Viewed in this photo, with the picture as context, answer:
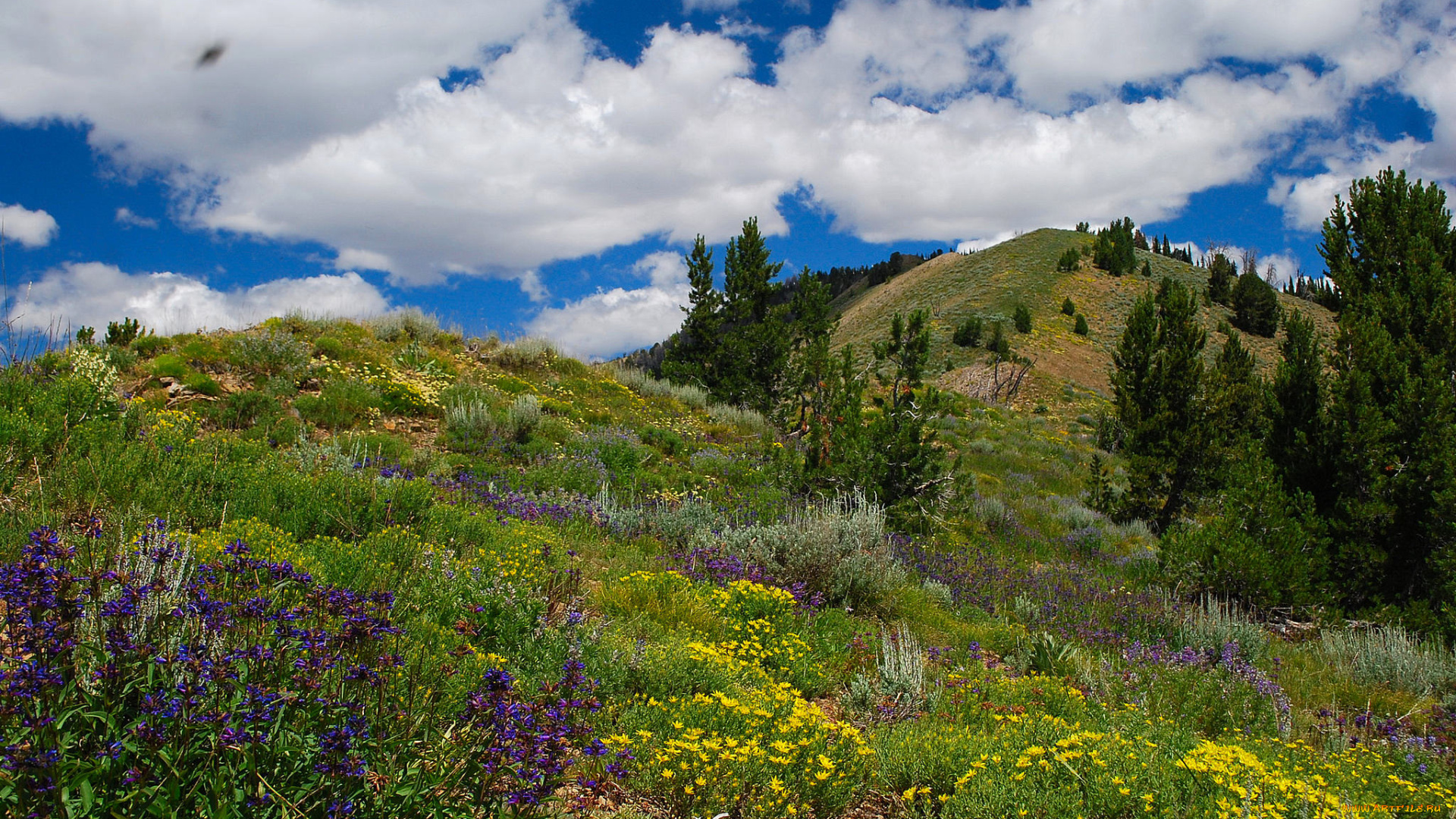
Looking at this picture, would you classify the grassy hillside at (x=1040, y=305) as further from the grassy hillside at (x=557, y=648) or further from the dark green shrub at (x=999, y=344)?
the grassy hillside at (x=557, y=648)

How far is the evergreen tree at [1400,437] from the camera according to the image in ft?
25.9

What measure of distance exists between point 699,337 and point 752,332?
280cm

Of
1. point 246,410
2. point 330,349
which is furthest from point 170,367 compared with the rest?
point 330,349

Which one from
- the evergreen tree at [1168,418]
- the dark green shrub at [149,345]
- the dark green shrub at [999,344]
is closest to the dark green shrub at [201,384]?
the dark green shrub at [149,345]

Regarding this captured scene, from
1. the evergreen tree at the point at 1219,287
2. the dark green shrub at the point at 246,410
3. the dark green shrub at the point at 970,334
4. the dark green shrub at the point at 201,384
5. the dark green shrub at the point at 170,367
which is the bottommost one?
the dark green shrub at the point at 246,410

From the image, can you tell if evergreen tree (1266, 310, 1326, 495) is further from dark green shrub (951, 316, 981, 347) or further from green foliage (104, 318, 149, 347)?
dark green shrub (951, 316, 981, 347)

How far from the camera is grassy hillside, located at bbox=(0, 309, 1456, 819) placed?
6.68 ft

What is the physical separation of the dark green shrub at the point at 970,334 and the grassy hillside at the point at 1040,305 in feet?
1.47

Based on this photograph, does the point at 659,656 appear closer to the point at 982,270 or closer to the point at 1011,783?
the point at 1011,783

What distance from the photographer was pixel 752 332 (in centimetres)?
1905

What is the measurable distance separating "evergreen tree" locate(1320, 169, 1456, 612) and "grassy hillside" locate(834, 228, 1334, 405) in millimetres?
21046

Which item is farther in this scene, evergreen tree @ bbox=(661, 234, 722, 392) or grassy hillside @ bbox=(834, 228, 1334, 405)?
grassy hillside @ bbox=(834, 228, 1334, 405)

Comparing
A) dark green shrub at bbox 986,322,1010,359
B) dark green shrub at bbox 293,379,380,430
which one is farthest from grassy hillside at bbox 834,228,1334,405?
dark green shrub at bbox 293,379,380,430

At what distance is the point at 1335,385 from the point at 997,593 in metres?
5.38
